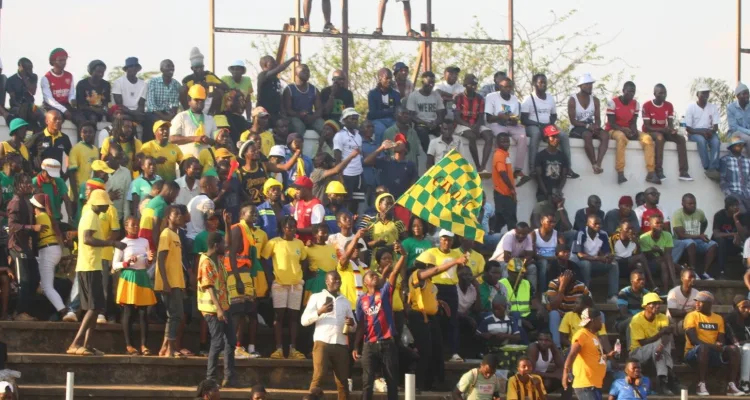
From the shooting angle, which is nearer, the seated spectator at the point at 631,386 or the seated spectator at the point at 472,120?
the seated spectator at the point at 631,386

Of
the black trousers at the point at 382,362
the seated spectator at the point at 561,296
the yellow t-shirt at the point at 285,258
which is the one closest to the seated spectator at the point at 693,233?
the seated spectator at the point at 561,296

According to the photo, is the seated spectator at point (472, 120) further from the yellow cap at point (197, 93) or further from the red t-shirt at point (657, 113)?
the yellow cap at point (197, 93)

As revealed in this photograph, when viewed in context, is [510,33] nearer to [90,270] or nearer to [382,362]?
[382,362]

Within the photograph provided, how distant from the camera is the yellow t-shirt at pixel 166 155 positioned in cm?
2166

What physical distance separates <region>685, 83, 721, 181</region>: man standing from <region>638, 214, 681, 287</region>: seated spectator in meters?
2.97

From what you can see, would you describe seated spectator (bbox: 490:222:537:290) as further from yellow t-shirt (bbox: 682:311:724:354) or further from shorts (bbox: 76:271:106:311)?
shorts (bbox: 76:271:106:311)

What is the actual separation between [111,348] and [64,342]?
1.83 ft

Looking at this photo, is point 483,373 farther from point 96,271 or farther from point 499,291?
point 96,271

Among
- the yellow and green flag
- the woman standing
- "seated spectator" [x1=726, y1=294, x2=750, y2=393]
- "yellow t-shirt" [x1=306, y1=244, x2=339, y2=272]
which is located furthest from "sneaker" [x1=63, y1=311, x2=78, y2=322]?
"seated spectator" [x1=726, y1=294, x2=750, y2=393]

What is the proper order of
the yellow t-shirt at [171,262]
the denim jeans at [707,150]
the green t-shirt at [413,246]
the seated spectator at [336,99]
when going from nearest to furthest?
the yellow t-shirt at [171,262], the green t-shirt at [413,246], the seated spectator at [336,99], the denim jeans at [707,150]

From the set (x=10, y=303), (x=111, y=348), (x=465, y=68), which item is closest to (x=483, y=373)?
(x=111, y=348)

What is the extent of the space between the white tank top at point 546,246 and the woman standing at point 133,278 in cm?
583

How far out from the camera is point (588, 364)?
1972 cm

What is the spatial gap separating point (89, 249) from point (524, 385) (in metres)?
5.31
